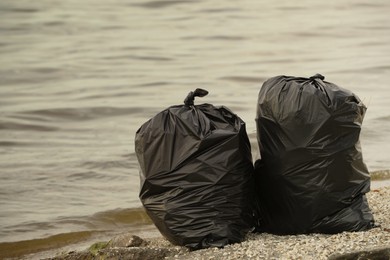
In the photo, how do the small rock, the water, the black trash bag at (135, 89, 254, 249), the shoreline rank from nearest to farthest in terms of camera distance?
the shoreline → the black trash bag at (135, 89, 254, 249) → the small rock → the water

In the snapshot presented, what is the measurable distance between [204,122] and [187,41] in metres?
10.6

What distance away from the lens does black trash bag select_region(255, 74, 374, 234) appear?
189 inches

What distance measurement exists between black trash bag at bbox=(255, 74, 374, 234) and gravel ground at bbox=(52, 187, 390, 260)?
0.35ft

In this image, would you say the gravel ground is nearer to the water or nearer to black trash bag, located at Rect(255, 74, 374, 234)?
black trash bag, located at Rect(255, 74, 374, 234)

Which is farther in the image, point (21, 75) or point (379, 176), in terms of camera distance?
point (21, 75)

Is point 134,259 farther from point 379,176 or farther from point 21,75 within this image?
point 21,75

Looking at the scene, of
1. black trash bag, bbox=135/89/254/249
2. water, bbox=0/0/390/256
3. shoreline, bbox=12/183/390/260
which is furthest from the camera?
water, bbox=0/0/390/256

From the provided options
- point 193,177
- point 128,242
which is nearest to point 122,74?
point 128,242

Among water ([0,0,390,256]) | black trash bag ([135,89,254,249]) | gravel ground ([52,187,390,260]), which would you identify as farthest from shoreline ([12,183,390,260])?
water ([0,0,390,256])

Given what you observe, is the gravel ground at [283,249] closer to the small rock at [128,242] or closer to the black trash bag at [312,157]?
the black trash bag at [312,157]

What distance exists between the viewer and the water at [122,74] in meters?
7.51

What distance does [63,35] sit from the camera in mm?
16266

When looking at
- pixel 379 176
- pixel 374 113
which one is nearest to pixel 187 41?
pixel 374 113

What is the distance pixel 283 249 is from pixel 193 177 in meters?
0.61
